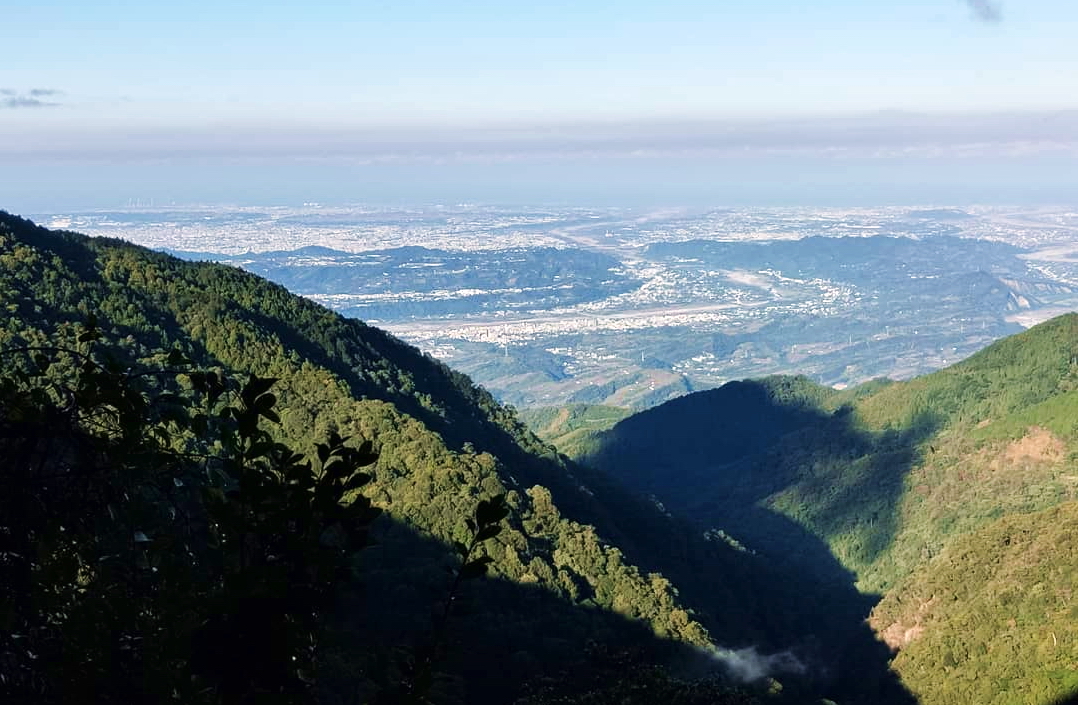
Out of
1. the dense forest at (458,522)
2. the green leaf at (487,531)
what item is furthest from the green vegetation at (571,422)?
the green leaf at (487,531)

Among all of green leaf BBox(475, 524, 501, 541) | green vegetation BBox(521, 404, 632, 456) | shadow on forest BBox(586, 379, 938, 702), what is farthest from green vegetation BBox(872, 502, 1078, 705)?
green vegetation BBox(521, 404, 632, 456)

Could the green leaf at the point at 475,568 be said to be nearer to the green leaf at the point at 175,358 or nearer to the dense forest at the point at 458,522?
the dense forest at the point at 458,522

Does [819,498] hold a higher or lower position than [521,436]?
lower

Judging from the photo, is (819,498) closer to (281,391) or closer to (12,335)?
(281,391)

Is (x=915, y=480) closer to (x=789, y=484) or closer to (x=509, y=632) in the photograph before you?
(x=789, y=484)

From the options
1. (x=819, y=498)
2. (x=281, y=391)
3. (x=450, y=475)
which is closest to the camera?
(x=450, y=475)

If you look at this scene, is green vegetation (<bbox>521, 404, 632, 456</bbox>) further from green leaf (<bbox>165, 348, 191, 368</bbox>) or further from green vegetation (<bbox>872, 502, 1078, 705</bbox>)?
green leaf (<bbox>165, 348, 191, 368</bbox>)

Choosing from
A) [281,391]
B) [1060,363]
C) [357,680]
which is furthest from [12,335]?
[1060,363]

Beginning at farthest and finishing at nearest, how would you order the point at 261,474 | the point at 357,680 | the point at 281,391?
the point at 281,391, the point at 357,680, the point at 261,474

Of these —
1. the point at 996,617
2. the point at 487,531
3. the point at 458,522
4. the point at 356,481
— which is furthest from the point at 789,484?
the point at 356,481
